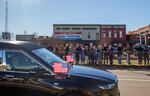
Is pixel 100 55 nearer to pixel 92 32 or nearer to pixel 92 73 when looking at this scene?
pixel 92 73

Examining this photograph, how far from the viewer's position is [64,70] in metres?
6.95

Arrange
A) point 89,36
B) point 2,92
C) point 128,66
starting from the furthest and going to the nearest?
point 89,36 < point 128,66 < point 2,92

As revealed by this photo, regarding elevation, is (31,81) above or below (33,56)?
below

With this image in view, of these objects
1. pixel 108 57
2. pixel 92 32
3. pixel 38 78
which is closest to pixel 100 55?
pixel 108 57

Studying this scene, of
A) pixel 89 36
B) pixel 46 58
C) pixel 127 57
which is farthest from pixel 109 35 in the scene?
pixel 46 58

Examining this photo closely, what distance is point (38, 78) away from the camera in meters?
6.86

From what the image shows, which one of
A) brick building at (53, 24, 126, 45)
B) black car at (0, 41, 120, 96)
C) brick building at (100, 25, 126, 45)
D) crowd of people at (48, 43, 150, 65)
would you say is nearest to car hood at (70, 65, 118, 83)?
black car at (0, 41, 120, 96)

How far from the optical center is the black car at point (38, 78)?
683cm

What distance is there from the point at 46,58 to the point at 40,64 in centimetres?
44

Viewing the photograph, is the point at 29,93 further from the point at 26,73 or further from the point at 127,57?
the point at 127,57

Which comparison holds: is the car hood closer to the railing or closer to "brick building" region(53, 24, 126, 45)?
the railing

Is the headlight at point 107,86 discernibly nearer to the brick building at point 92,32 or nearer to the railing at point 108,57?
the railing at point 108,57

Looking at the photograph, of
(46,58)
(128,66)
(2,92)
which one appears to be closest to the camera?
(2,92)

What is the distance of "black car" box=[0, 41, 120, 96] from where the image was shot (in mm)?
6828
